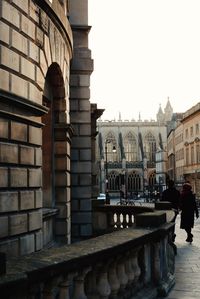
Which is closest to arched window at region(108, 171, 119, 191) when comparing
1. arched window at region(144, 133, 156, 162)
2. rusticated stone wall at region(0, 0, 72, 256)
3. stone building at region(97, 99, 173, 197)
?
stone building at region(97, 99, 173, 197)

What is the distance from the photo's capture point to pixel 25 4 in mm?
7898

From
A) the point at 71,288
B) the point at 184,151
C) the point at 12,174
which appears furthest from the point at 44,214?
the point at 184,151

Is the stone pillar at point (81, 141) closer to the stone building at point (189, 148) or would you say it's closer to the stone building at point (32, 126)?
the stone building at point (32, 126)

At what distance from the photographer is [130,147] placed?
354 ft

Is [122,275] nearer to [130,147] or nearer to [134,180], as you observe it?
[134,180]

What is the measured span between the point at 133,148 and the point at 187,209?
3661 inches

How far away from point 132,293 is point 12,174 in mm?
2535

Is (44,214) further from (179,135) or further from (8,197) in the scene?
(179,135)

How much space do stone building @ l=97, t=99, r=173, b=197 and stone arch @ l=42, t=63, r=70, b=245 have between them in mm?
88590

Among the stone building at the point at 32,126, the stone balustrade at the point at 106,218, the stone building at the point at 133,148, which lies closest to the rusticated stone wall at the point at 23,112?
the stone building at the point at 32,126

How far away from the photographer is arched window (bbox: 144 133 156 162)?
107m

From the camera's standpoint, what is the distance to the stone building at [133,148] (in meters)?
103

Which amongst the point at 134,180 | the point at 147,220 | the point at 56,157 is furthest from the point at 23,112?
the point at 134,180

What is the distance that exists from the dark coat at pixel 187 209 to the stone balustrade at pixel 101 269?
720cm
